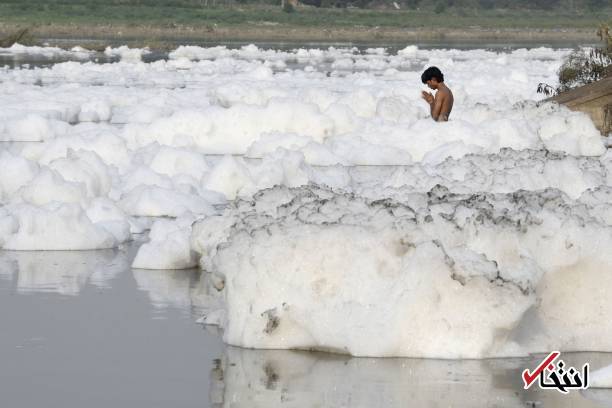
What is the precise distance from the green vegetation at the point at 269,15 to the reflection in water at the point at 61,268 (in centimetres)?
5931

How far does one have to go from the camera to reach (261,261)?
20.0ft

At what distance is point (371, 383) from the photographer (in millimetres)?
5594

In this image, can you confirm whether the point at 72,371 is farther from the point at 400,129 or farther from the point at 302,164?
the point at 400,129

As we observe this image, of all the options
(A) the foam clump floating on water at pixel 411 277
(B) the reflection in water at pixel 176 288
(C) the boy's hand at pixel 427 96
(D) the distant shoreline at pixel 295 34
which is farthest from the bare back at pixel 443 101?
(D) the distant shoreline at pixel 295 34

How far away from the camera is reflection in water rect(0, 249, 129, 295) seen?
7.53 meters

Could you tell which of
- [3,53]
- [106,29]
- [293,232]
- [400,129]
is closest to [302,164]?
[400,129]

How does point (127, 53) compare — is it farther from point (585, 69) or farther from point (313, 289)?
point (313, 289)

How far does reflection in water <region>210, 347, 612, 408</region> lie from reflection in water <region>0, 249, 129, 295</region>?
1.75 meters

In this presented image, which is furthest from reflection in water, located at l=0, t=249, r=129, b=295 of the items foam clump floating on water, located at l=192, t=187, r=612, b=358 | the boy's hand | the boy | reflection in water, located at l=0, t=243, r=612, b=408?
the boy

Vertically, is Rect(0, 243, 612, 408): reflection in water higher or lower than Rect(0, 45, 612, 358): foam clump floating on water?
lower

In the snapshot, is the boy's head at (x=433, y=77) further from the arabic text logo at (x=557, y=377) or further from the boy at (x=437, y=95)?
the arabic text logo at (x=557, y=377)

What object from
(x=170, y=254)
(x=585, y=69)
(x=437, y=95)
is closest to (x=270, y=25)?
(x=585, y=69)

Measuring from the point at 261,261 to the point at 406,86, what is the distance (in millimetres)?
15556

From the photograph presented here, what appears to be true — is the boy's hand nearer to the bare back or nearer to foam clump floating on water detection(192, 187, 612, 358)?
the bare back
